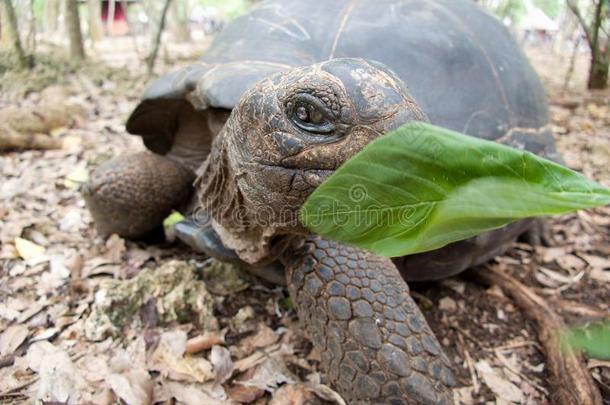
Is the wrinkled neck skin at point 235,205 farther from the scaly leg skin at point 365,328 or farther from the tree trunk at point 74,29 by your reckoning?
the tree trunk at point 74,29

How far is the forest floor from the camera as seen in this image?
1721 mm

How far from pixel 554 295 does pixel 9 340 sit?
2376 mm

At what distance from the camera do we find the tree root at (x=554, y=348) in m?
1.63

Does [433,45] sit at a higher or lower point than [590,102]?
higher

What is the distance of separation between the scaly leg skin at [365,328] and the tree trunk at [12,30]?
5.21 metres

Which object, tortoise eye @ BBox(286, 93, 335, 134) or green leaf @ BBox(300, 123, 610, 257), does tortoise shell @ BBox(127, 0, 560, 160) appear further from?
green leaf @ BBox(300, 123, 610, 257)

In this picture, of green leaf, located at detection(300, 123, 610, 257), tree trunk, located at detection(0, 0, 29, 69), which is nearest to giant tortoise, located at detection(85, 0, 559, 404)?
green leaf, located at detection(300, 123, 610, 257)

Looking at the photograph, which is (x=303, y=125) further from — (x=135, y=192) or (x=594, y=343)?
(x=135, y=192)

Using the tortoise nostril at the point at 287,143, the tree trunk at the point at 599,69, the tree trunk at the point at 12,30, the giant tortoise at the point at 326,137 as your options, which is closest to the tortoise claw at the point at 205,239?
the giant tortoise at the point at 326,137

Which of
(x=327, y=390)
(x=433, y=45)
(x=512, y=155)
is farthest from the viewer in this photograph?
(x=433, y=45)

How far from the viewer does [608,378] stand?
171cm

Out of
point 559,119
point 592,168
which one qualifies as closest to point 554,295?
point 592,168

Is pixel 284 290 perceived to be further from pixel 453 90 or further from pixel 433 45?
pixel 433 45

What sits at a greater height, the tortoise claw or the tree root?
the tortoise claw
